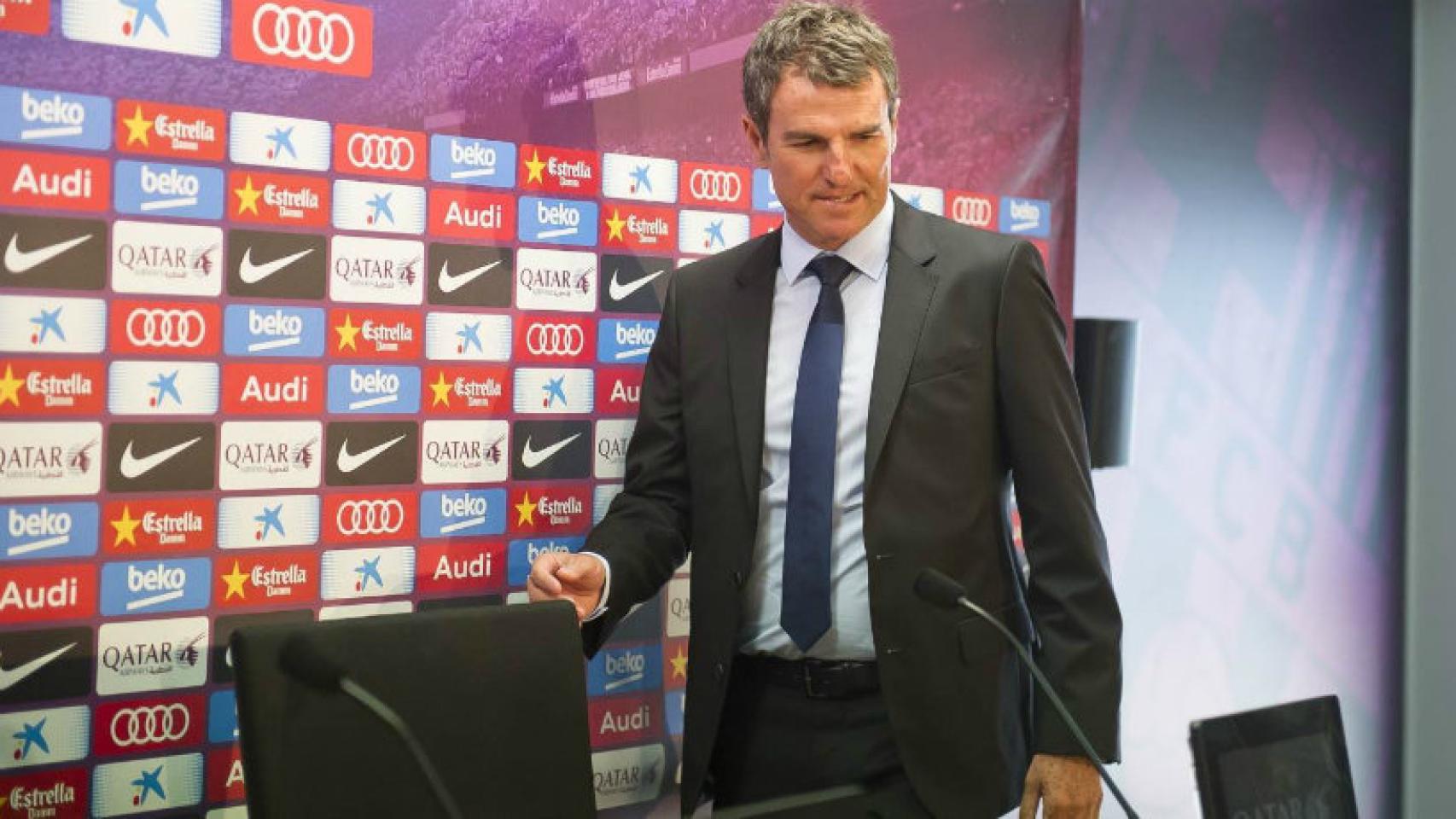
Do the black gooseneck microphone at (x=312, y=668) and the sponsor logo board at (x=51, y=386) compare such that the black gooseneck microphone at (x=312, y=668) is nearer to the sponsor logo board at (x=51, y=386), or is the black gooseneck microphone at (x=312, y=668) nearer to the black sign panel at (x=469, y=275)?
the sponsor logo board at (x=51, y=386)

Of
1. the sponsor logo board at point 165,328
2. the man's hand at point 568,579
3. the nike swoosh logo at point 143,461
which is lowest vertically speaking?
the man's hand at point 568,579

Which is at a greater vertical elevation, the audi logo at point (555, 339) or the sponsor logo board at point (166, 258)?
the sponsor logo board at point (166, 258)

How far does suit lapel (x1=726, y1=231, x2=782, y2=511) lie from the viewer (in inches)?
83.6

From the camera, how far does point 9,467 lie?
1.92m

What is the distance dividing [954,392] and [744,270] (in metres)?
0.42

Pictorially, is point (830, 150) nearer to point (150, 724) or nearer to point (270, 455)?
point (270, 455)

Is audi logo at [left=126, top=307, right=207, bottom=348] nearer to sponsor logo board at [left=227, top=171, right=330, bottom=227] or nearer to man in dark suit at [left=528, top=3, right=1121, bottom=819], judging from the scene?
sponsor logo board at [left=227, top=171, right=330, bottom=227]

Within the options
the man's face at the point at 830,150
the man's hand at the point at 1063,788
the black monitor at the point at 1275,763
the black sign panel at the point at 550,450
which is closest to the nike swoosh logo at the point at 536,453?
the black sign panel at the point at 550,450

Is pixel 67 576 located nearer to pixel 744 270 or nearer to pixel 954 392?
pixel 744 270

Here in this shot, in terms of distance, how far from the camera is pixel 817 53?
81.4 inches

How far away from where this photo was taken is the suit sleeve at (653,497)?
7.09 ft

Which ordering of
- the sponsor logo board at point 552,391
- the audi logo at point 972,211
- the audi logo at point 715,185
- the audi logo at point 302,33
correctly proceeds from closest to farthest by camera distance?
the audi logo at point 302,33, the sponsor logo board at point 552,391, the audi logo at point 715,185, the audi logo at point 972,211

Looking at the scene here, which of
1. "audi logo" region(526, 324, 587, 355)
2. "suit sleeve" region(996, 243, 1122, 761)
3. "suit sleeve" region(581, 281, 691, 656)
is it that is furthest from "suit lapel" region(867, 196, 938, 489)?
"audi logo" region(526, 324, 587, 355)

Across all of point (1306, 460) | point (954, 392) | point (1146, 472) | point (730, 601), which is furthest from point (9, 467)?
point (1306, 460)
